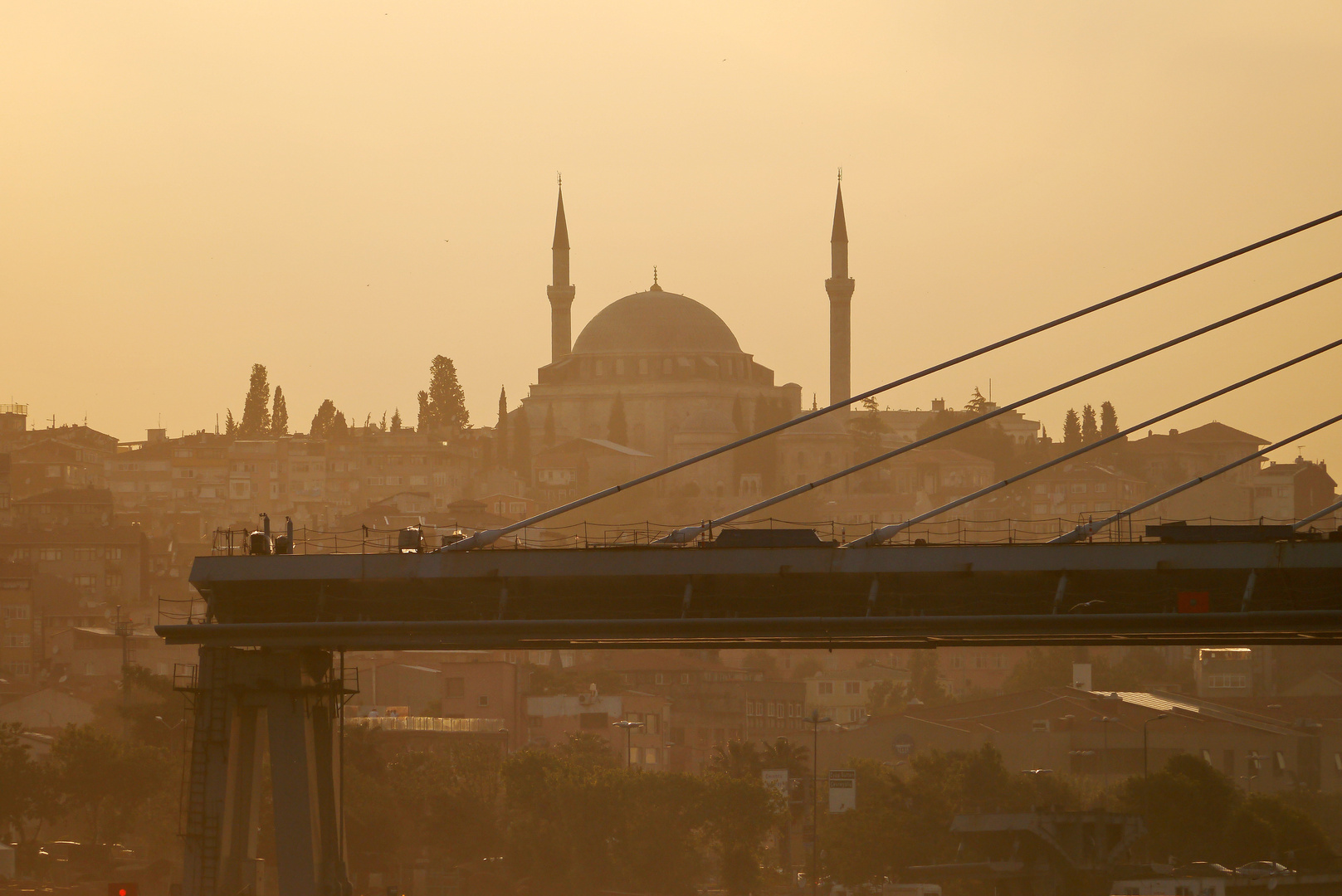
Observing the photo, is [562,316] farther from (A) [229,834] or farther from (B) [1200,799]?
(A) [229,834]

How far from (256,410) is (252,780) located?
447 ft

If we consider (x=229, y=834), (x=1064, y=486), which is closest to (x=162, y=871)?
(x=229, y=834)

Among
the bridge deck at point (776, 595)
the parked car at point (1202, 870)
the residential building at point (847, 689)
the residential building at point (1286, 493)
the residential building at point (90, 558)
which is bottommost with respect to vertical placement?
the parked car at point (1202, 870)

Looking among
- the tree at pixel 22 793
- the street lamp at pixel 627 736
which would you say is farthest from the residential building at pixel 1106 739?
the tree at pixel 22 793

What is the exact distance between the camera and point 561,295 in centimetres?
17650

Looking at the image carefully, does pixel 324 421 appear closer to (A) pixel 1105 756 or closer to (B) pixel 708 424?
(B) pixel 708 424

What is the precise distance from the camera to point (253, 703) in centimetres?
3428

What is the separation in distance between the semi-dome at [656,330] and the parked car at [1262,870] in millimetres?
122830

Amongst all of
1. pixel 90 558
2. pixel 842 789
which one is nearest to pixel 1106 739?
pixel 842 789

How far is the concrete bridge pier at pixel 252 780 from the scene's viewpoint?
33625 mm

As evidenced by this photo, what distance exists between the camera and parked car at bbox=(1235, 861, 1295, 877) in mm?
56156

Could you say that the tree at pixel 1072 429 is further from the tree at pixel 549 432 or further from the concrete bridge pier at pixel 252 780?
the concrete bridge pier at pixel 252 780

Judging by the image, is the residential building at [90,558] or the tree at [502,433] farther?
the tree at [502,433]

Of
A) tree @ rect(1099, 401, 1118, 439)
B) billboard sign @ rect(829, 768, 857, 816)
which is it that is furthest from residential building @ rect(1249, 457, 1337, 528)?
billboard sign @ rect(829, 768, 857, 816)
